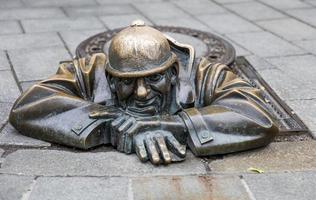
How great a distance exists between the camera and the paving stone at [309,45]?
577 cm

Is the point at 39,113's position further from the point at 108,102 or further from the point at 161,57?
the point at 161,57

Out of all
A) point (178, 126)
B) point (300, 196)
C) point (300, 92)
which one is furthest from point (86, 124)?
point (300, 92)

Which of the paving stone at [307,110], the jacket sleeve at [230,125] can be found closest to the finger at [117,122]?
the jacket sleeve at [230,125]

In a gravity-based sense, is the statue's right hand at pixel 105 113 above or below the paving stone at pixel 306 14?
above

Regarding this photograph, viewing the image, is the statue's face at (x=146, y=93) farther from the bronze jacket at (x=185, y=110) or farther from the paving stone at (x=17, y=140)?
the paving stone at (x=17, y=140)

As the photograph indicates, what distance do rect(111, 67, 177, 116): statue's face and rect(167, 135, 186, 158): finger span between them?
0.78ft

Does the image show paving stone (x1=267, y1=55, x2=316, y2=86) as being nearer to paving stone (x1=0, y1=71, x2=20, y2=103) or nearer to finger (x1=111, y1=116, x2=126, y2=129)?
finger (x1=111, y1=116, x2=126, y2=129)

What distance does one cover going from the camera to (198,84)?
396 cm

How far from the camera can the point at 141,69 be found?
3.48 meters

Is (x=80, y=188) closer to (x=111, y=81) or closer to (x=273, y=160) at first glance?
(x=111, y=81)

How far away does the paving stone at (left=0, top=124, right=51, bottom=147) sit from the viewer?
383 centimetres

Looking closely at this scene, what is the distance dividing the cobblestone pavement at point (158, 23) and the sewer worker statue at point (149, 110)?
0.11 m

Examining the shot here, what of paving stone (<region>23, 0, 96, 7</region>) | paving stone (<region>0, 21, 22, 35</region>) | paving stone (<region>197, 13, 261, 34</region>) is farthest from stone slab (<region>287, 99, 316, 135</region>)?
paving stone (<region>23, 0, 96, 7</region>)

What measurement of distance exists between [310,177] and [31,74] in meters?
2.78
